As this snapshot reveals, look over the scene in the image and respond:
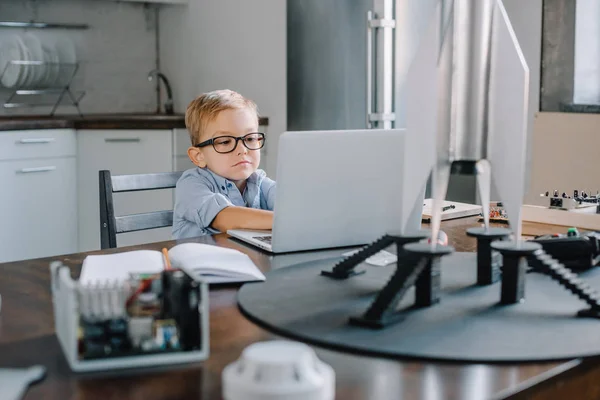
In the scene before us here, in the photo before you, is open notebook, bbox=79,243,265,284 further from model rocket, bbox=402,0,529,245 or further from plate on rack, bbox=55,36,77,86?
plate on rack, bbox=55,36,77,86

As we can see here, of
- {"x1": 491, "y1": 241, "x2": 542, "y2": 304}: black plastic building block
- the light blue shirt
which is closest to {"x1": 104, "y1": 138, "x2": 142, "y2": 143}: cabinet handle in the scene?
the light blue shirt

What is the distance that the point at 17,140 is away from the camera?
3.49m

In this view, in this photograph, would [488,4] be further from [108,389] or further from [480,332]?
[108,389]

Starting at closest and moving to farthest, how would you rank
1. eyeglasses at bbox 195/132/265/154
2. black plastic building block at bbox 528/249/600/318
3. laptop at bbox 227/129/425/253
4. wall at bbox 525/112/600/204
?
black plastic building block at bbox 528/249/600/318 → laptop at bbox 227/129/425/253 → eyeglasses at bbox 195/132/265/154 → wall at bbox 525/112/600/204

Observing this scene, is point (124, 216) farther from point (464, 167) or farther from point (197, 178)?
point (464, 167)

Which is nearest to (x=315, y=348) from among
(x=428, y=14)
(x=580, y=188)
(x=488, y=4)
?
(x=488, y=4)

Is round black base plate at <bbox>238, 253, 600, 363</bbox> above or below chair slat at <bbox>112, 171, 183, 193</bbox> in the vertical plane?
below

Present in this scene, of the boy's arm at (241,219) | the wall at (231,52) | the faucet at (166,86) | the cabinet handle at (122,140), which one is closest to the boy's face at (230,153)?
the boy's arm at (241,219)

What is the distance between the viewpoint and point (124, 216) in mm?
2100

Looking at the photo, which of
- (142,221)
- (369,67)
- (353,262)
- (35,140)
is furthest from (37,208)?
(353,262)

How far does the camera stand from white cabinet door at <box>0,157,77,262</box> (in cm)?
352

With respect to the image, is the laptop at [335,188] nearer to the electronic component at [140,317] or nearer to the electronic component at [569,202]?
the electronic component at [569,202]

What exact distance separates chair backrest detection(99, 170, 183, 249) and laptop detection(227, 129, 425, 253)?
0.53 metres

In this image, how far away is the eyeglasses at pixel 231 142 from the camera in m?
1.93
